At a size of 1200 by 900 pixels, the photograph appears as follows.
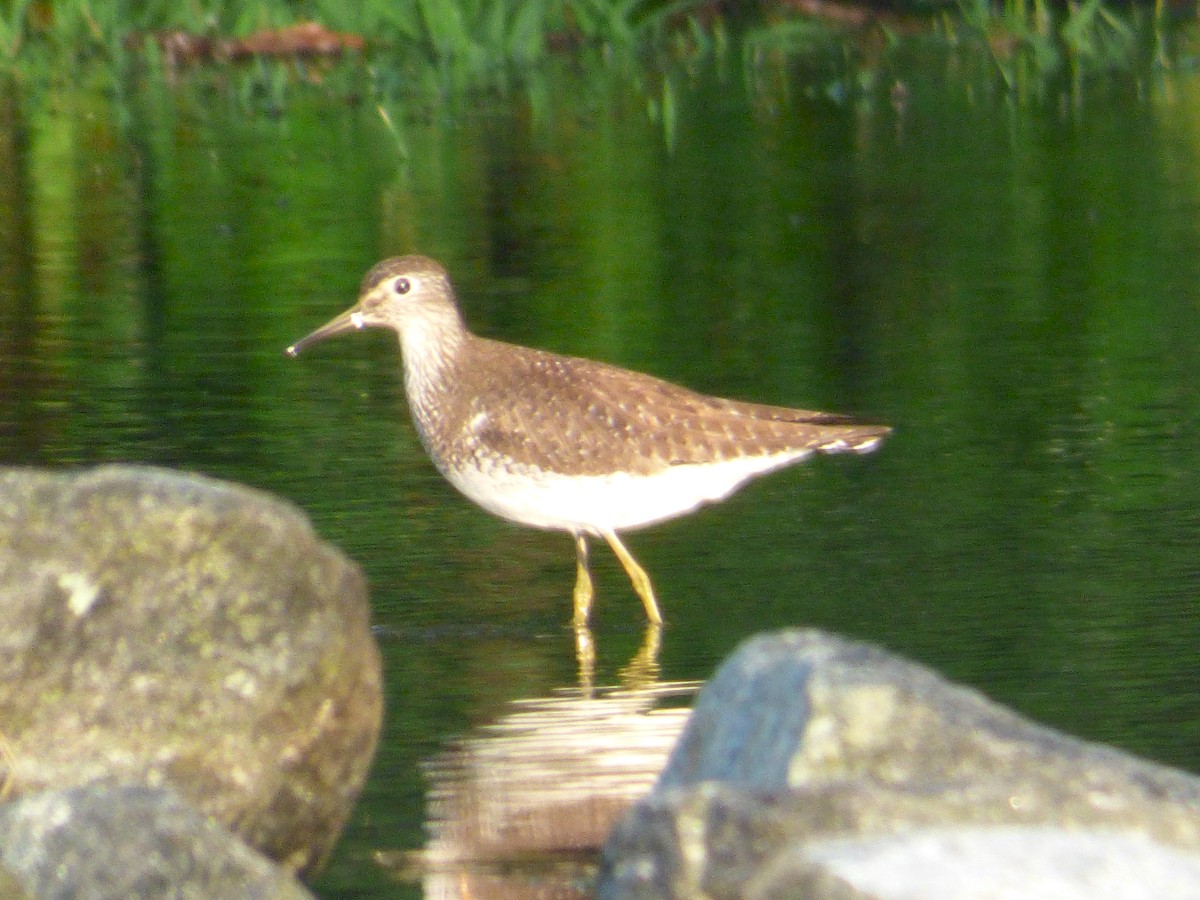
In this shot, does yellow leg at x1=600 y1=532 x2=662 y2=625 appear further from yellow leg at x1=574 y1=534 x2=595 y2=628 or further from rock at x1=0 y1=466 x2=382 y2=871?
rock at x1=0 y1=466 x2=382 y2=871

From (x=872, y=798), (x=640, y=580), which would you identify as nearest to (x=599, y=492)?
(x=640, y=580)

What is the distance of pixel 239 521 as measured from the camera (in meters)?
5.11

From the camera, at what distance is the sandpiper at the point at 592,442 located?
7254 mm

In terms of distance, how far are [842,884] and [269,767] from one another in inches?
63.9

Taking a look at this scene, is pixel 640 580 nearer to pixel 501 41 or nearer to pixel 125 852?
pixel 125 852

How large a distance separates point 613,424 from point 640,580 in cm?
51

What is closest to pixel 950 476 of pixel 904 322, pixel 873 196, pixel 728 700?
pixel 904 322

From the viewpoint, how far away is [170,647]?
16.6 feet

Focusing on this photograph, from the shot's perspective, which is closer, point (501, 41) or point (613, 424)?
point (613, 424)

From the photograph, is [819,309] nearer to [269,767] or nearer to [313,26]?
[269,767]

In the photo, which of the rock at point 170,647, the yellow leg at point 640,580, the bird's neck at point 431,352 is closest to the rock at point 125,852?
the rock at point 170,647

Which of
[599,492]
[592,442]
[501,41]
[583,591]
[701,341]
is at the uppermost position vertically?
[501,41]

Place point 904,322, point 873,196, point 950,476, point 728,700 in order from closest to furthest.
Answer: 1. point 728,700
2. point 950,476
3. point 904,322
4. point 873,196

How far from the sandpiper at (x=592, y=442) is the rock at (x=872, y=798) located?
246 centimetres
